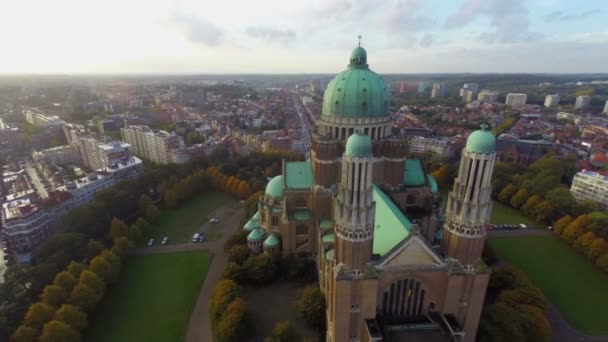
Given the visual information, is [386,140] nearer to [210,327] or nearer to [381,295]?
[381,295]

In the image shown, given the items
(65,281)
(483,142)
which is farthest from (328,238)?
(65,281)

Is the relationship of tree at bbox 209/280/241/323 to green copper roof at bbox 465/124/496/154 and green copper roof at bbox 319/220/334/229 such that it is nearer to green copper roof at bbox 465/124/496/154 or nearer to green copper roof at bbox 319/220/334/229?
green copper roof at bbox 319/220/334/229

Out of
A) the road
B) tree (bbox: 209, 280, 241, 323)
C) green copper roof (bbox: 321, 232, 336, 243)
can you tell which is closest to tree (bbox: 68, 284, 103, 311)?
tree (bbox: 209, 280, 241, 323)

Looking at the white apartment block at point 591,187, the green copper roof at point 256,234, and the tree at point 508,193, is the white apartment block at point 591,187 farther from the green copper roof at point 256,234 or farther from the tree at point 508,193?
the green copper roof at point 256,234

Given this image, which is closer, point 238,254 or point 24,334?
point 24,334

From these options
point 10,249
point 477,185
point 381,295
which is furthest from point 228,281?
point 10,249

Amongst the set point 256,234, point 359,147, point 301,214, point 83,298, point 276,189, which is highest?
point 359,147

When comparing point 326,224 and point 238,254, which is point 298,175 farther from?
point 238,254
